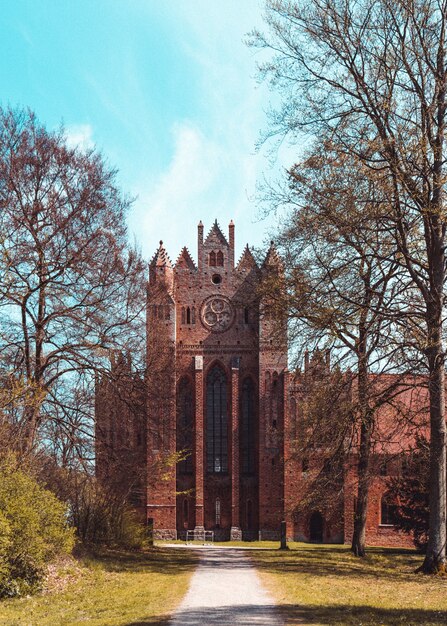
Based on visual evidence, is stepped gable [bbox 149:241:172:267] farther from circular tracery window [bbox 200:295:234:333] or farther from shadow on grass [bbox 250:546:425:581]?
shadow on grass [bbox 250:546:425:581]

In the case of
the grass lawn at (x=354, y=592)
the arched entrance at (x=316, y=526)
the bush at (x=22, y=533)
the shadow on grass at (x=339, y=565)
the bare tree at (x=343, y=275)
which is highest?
the bare tree at (x=343, y=275)

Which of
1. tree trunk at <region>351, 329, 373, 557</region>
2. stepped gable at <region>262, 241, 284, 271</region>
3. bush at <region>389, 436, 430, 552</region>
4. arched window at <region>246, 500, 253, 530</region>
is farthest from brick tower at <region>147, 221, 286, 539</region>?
stepped gable at <region>262, 241, 284, 271</region>

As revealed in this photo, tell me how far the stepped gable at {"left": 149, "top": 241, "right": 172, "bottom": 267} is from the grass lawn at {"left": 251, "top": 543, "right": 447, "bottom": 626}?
27268 mm

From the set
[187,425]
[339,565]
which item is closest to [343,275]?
[339,565]

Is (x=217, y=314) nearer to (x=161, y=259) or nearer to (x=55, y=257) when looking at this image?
(x=161, y=259)

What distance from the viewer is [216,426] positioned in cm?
4666

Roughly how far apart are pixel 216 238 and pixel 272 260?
1145 inches

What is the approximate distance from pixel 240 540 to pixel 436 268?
3088 centimetres

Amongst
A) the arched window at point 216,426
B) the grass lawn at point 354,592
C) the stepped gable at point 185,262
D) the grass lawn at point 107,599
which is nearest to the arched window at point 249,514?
the arched window at point 216,426

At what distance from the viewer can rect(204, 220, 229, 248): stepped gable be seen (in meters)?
48.9

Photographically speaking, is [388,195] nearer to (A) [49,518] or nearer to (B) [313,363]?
(B) [313,363]

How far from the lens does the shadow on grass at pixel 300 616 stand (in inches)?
414

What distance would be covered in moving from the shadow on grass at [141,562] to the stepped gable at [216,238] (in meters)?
26.3

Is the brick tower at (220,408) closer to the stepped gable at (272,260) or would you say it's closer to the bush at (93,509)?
the bush at (93,509)
